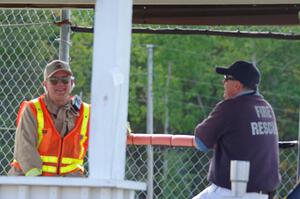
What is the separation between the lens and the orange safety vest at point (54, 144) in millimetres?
8992

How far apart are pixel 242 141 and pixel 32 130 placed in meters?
1.76

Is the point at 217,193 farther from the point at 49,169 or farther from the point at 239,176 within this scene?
the point at 49,169

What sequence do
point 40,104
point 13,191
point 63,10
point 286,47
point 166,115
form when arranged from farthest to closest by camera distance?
point 286,47
point 166,115
point 63,10
point 40,104
point 13,191

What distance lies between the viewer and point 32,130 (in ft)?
29.1

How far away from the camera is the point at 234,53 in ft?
148

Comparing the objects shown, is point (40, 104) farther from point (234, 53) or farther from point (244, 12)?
point (234, 53)

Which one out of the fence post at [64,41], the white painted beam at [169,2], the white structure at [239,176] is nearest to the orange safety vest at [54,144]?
the fence post at [64,41]

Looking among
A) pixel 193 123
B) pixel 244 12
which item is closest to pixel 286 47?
pixel 193 123

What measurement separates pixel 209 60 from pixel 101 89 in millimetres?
39220

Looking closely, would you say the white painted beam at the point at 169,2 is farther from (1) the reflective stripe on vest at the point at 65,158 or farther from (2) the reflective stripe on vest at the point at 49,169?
(2) the reflective stripe on vest at the point at 49,169

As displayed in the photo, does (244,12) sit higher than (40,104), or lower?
higher

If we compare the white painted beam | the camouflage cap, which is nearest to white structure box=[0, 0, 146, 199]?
the camouflage cap

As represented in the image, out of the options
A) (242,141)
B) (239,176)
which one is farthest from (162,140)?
(239,176)

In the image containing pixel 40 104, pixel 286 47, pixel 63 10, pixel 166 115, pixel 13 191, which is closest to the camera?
pixel 13 191
